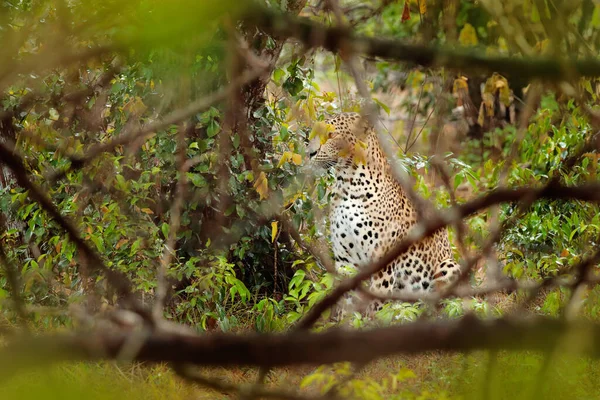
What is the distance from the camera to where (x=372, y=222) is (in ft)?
19.5

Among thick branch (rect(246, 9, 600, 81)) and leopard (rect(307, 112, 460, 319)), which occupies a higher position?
thick branch (rect(246, 9, 600, 81))

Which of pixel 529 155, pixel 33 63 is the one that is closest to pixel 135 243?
pixel 529 155

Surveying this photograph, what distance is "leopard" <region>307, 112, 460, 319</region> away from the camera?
582 centimetres

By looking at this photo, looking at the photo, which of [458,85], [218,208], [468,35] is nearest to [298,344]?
[468,35]

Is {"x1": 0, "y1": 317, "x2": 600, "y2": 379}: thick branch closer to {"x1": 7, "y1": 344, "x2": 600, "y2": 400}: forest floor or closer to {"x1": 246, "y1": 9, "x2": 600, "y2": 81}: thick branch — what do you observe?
{"x1": 246, "y1": 9, "x2": 600, "y2": 81}: thick branch

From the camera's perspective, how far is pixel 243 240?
5215 millimetres

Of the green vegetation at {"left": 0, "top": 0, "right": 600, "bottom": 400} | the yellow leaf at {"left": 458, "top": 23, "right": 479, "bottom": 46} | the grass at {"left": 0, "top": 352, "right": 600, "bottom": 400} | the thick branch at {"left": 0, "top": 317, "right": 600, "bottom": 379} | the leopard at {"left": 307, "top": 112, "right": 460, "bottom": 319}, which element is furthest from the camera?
the leopard at {"left": 307, "top": 112, "right": 460, "bottom": 319}

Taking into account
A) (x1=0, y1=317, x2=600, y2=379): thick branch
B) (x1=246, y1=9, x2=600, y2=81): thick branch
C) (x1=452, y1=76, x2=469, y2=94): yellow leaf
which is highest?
(x1=246, y1=9, x2=600, y2=81): thick branch

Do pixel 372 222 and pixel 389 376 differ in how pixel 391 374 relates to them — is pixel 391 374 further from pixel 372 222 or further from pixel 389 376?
pixel 372 222

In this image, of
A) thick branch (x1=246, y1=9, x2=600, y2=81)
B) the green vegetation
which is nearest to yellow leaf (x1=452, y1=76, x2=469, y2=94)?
the green vegetation

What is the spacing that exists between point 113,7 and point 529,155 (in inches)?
180

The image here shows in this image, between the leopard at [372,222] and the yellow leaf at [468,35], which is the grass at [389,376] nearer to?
the yellow leaf at [468,35]

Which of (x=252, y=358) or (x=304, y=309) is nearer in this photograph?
(x=252, y=358)

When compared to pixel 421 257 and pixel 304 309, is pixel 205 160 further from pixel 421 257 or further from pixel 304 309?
pixel 421 257
